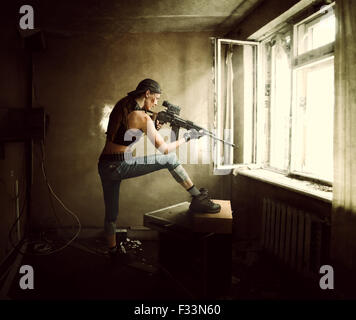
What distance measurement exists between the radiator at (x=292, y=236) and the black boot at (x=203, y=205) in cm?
77

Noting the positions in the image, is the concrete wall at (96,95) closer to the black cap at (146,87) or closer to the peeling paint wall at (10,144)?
the peeling paint wall at (10,144)

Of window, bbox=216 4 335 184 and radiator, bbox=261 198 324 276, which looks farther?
window, bbox=216 4 335 184

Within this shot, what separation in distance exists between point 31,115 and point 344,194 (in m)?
3.03

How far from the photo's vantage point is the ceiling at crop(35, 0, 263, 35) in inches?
116

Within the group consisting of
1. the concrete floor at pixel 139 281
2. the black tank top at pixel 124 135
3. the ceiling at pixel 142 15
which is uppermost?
the ceiling at pixel 142 15

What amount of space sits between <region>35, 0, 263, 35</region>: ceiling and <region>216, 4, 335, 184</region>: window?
1.63 ft

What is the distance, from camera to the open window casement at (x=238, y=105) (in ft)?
11.1

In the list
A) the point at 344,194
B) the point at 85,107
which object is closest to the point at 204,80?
the point at 85,107

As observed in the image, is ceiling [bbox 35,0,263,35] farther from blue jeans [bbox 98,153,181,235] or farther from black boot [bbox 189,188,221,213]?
black boot [bbox 189,188,221,213]

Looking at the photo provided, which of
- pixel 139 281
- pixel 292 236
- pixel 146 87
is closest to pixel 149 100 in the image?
pixel 146 87

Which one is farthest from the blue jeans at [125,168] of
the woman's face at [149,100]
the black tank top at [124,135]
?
the woman's face at [149,100]

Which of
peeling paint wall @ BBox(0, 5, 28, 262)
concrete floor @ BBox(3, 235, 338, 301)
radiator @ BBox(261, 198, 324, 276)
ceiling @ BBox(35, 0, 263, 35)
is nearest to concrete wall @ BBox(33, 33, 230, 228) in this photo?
ceiling @ BBox(35, 0, 263, 35)
